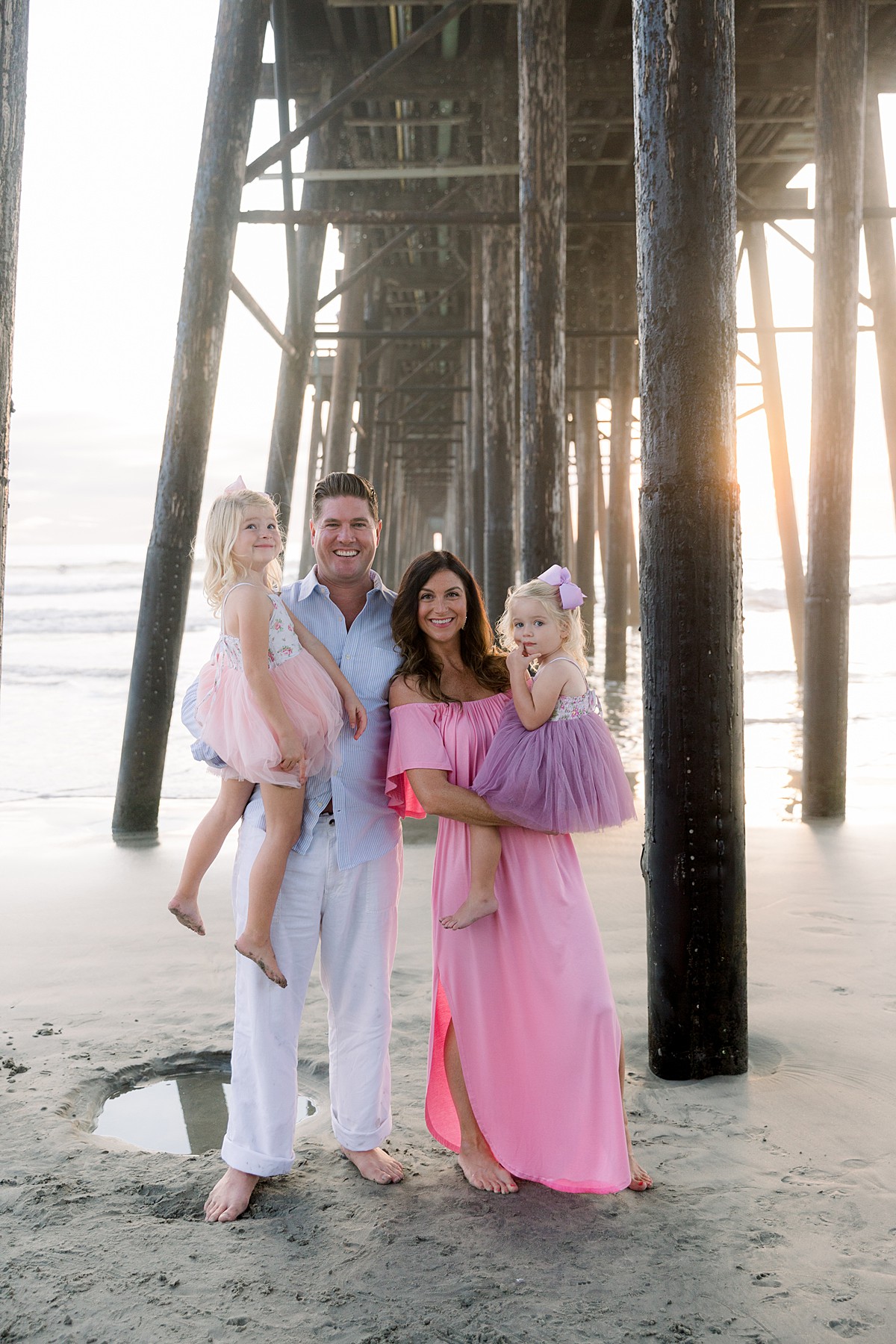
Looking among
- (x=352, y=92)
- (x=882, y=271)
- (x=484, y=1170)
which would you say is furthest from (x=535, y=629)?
(x=882, y=271)

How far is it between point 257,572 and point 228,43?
4.03m

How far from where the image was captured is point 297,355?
279 inches

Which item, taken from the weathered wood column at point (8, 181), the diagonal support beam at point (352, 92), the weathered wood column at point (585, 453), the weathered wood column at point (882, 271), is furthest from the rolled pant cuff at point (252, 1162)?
the weathered wood column at point (585, 453)

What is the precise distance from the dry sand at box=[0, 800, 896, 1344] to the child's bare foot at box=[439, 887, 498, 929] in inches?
21.8

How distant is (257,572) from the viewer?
7.94 ft

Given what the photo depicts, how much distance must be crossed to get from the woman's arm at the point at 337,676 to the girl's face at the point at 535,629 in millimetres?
365

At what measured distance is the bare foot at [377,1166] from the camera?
2365mm

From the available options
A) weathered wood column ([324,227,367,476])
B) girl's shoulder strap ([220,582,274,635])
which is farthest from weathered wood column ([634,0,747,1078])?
weathered wood column ([324,227,367,476])

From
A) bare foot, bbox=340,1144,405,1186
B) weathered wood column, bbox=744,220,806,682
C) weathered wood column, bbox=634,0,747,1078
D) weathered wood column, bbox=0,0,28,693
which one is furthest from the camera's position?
weathered wood column, bbox=744,220,806,682

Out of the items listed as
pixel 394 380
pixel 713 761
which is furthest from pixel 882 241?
pixel 394 380

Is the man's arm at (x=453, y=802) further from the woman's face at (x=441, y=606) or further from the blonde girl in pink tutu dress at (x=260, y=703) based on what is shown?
the woman's face at (x=441, y=606)

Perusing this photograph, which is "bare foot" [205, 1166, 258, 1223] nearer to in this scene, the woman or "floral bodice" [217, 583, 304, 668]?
the woman

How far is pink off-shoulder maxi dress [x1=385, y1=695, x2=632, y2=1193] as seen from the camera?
2.27 m

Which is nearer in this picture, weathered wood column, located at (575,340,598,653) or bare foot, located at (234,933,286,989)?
bare foot, located at (234,933,286,989)
